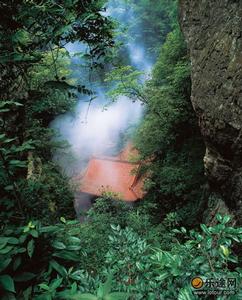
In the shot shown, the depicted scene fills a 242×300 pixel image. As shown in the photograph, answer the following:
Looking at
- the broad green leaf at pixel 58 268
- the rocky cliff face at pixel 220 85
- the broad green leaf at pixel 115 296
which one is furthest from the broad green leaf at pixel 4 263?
the rocky cliff face at pixel 220 85

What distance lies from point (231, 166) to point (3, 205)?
594cm

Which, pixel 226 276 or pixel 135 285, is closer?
pixel 226 276

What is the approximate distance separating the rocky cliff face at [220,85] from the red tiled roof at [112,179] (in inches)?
270

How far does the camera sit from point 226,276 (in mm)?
1751

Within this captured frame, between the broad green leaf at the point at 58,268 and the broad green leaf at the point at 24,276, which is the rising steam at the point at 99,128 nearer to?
the broad green leaf at the point at 58,268

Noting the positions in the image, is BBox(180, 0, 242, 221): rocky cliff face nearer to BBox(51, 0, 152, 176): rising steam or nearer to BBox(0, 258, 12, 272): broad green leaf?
BBox(0, 258, 12, 272): broad green leaf

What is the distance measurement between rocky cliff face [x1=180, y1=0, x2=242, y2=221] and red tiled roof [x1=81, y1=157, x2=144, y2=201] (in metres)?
6.86

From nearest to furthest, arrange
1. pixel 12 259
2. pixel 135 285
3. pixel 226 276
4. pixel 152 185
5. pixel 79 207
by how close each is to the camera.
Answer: pixel 226 276
pixel 135 285
pixel 12 259
pixel 152 185
pixel 79 207

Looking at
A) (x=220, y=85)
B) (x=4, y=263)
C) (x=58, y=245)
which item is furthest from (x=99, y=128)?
(x=4, y=263)

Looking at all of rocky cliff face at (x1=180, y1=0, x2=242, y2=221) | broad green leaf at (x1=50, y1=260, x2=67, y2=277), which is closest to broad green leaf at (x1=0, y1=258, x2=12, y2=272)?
broad green leaf at (x1=50, y1=260, x2=67, y2=277)

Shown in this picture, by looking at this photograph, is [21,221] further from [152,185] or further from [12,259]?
[152,185]

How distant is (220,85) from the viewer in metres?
6.76

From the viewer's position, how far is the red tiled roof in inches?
575

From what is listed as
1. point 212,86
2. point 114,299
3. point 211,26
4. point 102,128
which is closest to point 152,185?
point 212,86
